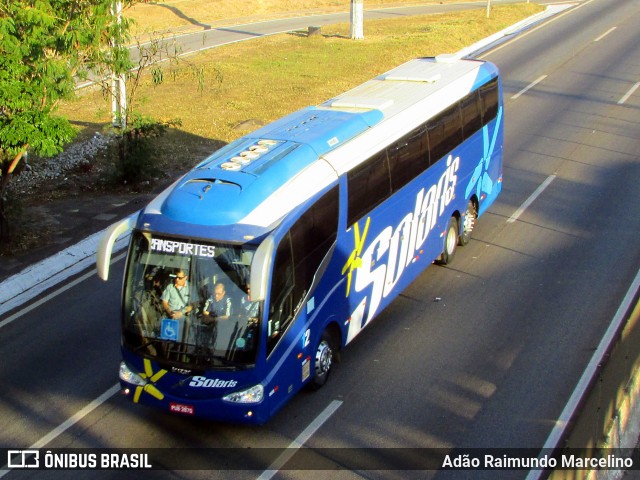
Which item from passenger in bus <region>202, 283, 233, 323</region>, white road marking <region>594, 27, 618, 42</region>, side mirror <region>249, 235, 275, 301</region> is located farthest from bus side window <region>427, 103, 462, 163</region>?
white road marking <region>594, 27, 618, 42</region>

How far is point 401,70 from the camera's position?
50.5ft

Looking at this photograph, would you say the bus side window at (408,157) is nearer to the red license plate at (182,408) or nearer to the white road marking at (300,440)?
the white road marking at (300,440)

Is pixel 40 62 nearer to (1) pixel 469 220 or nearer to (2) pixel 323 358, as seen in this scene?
(2) pixel 323 358

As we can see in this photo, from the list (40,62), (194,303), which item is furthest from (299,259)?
(40,62)

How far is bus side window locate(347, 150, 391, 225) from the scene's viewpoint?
35.9 feet

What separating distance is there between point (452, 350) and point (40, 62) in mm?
8700

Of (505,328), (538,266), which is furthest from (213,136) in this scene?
(505,328)

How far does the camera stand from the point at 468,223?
1550cm

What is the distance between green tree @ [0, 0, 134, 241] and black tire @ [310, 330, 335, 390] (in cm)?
663

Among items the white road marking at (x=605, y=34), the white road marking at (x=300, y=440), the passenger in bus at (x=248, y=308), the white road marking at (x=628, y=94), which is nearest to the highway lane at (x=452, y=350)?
the white road marking at (x=300, y=440)

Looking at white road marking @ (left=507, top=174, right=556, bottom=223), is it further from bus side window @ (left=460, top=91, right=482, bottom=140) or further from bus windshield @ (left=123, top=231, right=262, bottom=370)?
bus windshield @ (left=123, top=231, right=262, bottom=370)

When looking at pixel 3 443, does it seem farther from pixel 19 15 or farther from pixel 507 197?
pixel 507 197

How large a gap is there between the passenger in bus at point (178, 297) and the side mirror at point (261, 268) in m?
0.84

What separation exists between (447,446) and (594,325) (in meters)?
4.02
